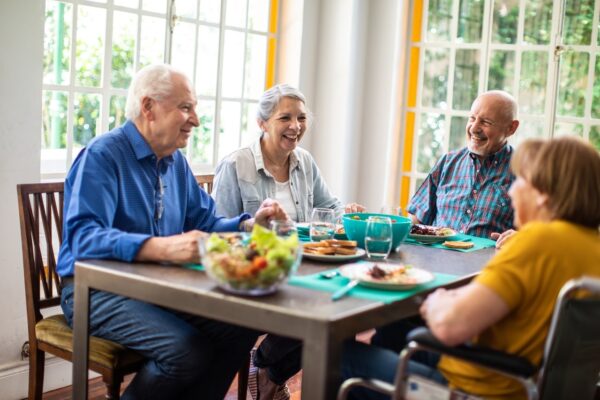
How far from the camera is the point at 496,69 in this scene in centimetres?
437

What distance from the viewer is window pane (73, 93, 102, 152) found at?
3.41 meters

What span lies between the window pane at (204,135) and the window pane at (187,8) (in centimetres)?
45

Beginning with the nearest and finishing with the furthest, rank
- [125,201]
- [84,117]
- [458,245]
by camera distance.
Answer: [125,201] → [458,245] → [84,117]

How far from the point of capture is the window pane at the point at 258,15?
170 inches

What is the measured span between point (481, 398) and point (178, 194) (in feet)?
4.35

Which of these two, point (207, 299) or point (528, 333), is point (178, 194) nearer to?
point (207, 299)

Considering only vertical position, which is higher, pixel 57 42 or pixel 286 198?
pixel 57 42

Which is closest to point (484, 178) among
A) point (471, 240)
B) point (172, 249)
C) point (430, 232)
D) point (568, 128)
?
point (471, 240)

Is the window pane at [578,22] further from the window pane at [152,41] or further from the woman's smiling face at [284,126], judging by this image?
the window pane at [152,41]

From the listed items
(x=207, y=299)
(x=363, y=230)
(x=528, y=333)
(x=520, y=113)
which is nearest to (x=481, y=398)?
(x=528, y=333)

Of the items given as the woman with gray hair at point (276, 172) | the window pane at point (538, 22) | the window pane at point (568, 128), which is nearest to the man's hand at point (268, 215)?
the woman with gray hair at point (276, 172)

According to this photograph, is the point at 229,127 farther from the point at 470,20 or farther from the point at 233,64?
the point at 470,20

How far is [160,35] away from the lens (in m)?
3.72

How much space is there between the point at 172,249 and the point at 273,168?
1246mm
